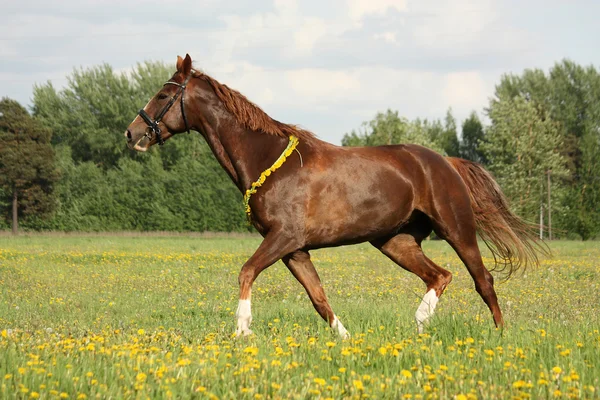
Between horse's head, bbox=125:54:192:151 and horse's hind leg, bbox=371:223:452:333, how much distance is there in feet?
8.82

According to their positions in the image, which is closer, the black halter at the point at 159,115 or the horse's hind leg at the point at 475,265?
the black halter at the point at 159,115

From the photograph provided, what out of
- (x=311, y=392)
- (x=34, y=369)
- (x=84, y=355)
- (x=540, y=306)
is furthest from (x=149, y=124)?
(x=540, y=306)

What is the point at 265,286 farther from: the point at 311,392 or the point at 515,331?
the point at 311,392

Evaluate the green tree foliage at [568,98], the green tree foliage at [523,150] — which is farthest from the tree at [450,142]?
the green tree foliage at [523,150]

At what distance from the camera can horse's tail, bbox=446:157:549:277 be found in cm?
907

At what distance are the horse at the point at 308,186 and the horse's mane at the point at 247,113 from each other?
0.04 feet

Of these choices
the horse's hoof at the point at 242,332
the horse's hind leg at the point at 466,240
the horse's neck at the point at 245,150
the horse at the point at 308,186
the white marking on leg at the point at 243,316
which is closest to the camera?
the horse's hoof at the point at 242,332

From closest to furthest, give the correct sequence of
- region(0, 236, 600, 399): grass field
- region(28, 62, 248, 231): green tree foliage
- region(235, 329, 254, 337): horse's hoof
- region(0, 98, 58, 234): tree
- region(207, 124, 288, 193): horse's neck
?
region(0, 236, 600, 399): grass field, region(235, 329, 254, 337): horse's hoof, region(207, 124, 288, 193): horse's neck, region(28, 62, 248, 231): green tree foliage, region(0, 98, 58, 234): tree

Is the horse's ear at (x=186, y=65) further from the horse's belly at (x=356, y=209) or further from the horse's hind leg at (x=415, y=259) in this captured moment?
the horse's hind leg at (x=415, y=259)

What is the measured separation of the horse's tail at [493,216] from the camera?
907cm

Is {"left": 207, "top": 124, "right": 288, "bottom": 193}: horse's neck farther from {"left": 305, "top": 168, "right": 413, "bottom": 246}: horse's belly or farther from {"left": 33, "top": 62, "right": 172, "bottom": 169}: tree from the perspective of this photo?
{"left": 33, "top": 62, "right": 172, "bottom": 169}: tree

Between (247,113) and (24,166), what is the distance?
44556 millimetres

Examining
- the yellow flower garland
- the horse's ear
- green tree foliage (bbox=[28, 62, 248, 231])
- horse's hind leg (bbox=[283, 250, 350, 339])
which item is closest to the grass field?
horse's hind leg (bbox=[283, 250, 350, 339])

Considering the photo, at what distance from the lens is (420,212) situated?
27.7ft
